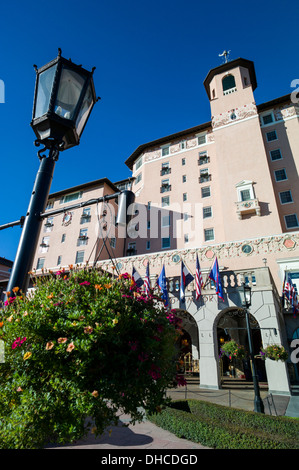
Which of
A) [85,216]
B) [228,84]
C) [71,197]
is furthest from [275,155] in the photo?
[71,197]

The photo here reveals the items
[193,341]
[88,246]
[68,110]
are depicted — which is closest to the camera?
[68,110]

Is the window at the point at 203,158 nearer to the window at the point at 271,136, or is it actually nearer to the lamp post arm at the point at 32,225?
the window at the point at 271,136

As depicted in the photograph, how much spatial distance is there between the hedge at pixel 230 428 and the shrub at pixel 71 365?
6.99ft

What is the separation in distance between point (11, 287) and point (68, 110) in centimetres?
301

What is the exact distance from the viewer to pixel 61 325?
3154 mm

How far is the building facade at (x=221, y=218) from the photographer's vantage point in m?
18.6

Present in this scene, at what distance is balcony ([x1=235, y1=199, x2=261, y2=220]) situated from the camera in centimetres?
2611

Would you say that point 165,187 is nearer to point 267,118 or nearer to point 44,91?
point 267,118

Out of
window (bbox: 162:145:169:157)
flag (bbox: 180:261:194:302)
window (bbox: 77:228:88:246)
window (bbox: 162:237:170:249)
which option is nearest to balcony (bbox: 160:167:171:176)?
window (bbox: 162:145:169:157)

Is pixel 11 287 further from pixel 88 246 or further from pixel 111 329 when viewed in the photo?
pixel 88 246

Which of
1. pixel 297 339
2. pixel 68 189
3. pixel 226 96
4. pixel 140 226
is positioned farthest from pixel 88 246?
pixel 226 96

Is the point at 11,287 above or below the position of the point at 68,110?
below

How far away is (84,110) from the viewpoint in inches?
187

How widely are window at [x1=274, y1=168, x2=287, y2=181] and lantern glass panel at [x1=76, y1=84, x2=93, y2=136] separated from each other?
29.5 m
